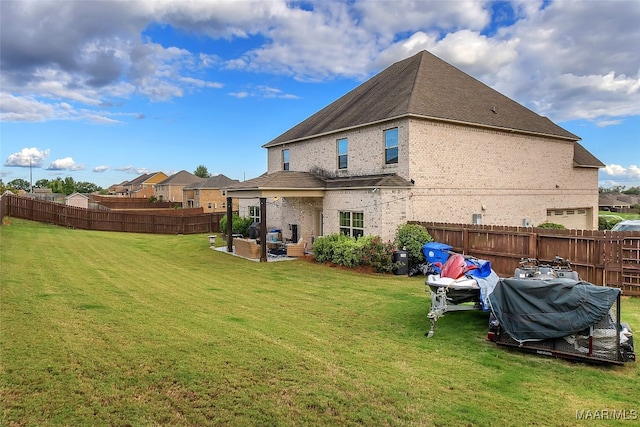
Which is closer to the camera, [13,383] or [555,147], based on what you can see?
[13,383]

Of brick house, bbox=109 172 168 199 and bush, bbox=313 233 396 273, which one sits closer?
bush, bbox=313 233 396 273

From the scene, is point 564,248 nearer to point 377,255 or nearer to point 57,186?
point 377,255

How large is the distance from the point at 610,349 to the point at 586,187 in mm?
22231

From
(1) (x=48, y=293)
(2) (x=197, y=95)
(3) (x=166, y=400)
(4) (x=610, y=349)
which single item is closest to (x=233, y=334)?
(3) (x=166, y=400)

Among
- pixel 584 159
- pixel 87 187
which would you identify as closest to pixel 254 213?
pixel 584 159

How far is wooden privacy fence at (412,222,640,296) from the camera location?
1141 centimetres

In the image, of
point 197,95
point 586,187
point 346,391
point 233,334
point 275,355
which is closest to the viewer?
point 346,391

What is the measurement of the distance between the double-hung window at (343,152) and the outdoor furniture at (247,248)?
587cm

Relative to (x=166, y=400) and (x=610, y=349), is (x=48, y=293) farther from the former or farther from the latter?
(x=610, y=349)

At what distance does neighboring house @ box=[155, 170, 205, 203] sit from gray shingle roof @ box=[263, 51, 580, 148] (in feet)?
164

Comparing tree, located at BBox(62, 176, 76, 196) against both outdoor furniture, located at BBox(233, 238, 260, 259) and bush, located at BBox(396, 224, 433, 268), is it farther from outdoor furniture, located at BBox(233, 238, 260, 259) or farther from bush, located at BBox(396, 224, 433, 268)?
bush, located at BBox(396, 224, 433, 268)

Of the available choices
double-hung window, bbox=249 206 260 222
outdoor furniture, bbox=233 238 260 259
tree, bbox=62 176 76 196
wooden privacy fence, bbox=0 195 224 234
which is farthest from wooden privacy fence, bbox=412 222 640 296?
tree, bbox=62 176 76 196

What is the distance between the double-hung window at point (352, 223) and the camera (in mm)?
17311

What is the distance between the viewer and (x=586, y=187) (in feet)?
80.2
